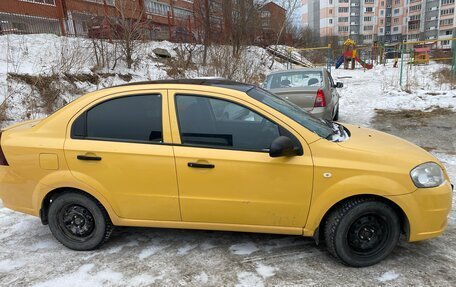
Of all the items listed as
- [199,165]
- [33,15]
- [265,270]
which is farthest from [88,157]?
[33,15]

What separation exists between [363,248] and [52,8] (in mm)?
28770

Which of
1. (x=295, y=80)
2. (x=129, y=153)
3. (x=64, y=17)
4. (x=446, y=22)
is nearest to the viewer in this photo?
(x=129, y=153)

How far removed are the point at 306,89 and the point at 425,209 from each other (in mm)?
4789

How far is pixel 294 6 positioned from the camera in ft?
87.0

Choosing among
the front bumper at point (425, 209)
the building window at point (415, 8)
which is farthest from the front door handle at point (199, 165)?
the building window at point (415, 8)

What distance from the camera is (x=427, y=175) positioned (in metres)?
3.06

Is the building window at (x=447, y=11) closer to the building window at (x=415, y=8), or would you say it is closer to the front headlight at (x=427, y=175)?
the building window at (x=415, y=8)

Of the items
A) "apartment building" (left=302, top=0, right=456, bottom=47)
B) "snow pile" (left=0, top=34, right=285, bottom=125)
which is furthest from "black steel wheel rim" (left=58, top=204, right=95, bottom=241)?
"apartment building" (left=302, top=0, right=456, bottom=47)

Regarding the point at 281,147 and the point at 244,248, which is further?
the point at 244,248

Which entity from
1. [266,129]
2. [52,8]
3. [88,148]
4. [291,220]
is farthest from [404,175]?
[52,8]

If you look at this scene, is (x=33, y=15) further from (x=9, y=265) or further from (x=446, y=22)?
(x=446, y=22)

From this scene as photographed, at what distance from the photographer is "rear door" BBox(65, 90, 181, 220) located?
3.27 m

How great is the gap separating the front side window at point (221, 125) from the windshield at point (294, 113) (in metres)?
0.23

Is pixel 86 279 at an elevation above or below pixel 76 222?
below
